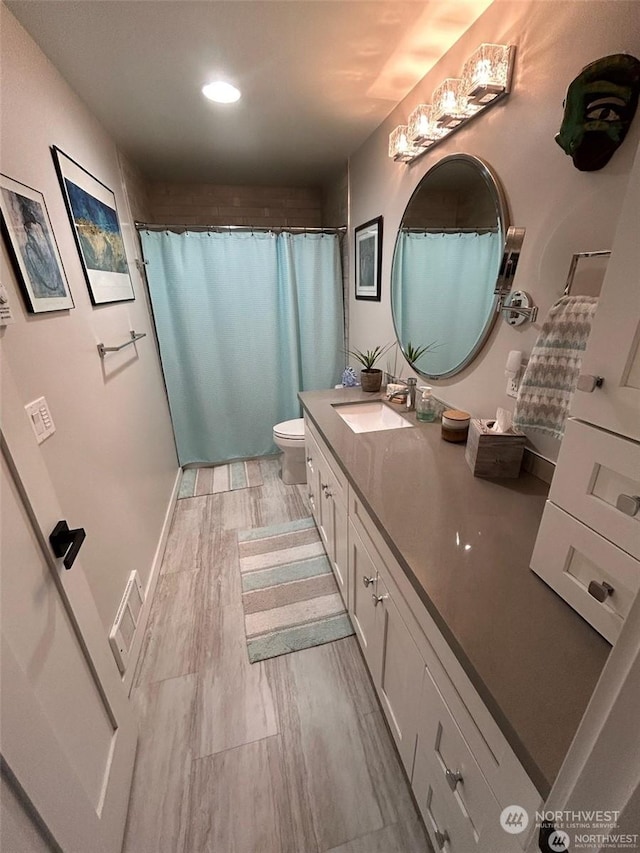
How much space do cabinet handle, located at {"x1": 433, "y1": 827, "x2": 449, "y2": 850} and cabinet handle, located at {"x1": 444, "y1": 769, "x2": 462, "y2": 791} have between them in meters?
0.20

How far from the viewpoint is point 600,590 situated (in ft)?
1.96

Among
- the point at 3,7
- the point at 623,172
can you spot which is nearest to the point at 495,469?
the point at 623,172

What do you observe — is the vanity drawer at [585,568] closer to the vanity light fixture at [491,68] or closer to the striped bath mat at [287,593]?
the striped bath mat at [287,593]

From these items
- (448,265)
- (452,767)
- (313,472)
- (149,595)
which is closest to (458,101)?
(448,265)

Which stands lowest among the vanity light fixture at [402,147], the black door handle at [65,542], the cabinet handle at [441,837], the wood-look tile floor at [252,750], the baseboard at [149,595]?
the wood-look tile floor at [252,750]

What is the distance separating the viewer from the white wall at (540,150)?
82cm

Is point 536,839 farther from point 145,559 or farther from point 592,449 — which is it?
point 145,559

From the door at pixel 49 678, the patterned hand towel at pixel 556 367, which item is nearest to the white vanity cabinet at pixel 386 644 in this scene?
the patterned hand towel at pixel 556 367

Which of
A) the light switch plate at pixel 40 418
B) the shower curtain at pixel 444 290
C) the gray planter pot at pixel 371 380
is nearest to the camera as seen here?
the light switch plate at pixel 40 418

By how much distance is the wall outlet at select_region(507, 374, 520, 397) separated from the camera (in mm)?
1164

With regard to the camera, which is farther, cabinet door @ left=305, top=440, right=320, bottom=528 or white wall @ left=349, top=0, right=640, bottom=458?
cabinet door @ left=305, top=440, right=320, bottom=528

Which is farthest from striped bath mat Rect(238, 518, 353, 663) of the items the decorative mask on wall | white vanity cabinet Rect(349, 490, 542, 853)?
the decorative mask on wall

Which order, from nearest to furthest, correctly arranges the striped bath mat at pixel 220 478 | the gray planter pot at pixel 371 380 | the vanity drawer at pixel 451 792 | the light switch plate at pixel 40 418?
the vanity drawer at pixel 451 792, the light switch plate at pixel 40 418, the gray planter pot at pixel 371 380, the striped bath mat at pixel 220 478

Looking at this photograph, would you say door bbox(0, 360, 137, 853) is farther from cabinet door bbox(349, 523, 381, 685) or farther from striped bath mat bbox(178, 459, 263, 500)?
striped bath mat bbox(178, 459, 263, 500)
